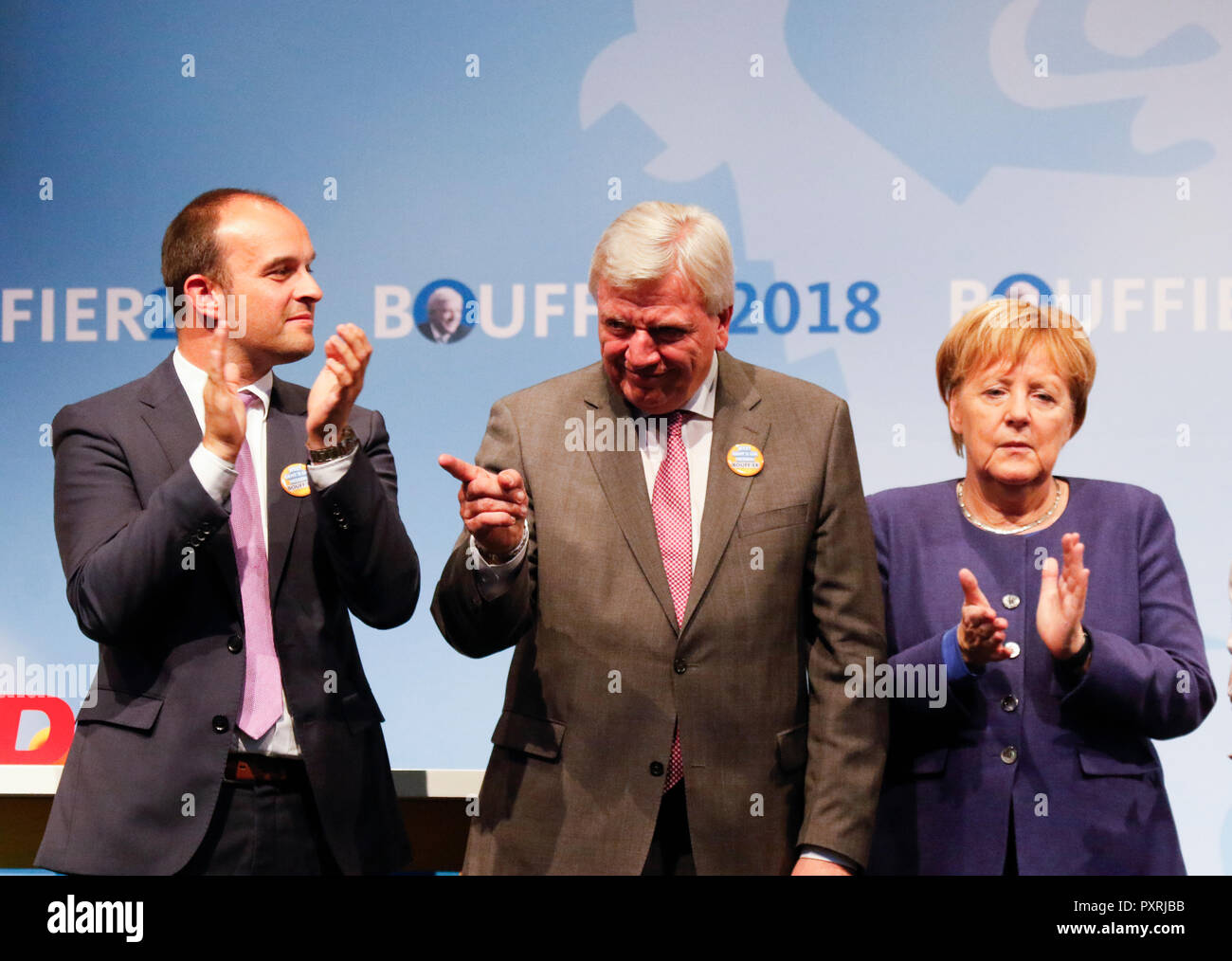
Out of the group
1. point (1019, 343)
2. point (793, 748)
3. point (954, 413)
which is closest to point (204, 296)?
point (793, 748)

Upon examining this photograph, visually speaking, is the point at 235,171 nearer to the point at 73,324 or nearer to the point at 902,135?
the point at 73,324

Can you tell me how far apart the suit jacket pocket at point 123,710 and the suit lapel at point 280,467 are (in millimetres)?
291

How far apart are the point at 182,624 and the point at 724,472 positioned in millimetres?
1064

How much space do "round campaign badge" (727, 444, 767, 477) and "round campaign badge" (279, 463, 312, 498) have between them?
32.7 inches

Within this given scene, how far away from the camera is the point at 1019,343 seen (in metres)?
2.73

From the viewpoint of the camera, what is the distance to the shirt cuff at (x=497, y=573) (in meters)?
2.30

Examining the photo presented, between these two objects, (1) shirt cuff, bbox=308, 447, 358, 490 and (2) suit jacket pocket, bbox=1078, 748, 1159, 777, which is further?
(2) suit jacket pocket, bbox=1078, 748, 1159, 777

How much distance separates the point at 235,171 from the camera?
3.33m

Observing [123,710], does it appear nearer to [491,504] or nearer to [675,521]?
[491,504]

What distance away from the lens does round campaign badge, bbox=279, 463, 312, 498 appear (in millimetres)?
2559

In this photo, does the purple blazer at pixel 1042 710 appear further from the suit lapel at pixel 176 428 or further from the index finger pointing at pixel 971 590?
the suit lapel at pixel 176 428

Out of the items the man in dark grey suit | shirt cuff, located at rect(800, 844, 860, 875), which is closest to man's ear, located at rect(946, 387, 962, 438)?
shirt cuff, located at rect(800, 844, 860, 875)

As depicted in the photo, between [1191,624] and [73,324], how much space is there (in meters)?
2.73

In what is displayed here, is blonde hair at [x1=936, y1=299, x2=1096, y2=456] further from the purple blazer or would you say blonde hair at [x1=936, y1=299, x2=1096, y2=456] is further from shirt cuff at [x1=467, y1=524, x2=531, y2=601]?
shirt cuff at [x1=467, y1=524, x2=531, y2=601]
